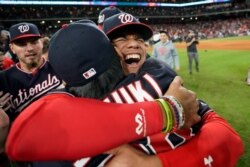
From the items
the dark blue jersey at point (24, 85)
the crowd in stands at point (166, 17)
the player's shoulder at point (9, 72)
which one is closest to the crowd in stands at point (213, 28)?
the crowd in stands at point (166, 17)

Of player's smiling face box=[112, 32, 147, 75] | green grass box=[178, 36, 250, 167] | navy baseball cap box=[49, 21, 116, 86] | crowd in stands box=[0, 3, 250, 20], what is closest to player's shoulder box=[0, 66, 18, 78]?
player's smiling face box=[112, 32, 147, 75]

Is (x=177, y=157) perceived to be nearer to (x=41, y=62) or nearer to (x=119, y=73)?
(x=119, y=73)

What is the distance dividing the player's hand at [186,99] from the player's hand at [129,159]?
A: 0.82ft

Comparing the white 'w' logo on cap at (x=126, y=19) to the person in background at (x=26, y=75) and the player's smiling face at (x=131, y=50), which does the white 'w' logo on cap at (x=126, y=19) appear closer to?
the player's smiling face at (x=131, y=50)

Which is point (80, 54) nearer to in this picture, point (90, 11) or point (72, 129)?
point (72, 129)

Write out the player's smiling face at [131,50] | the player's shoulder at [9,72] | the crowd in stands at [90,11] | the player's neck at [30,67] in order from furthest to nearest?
the crowd in stands at [90,11] → the player's neck at [30,67] → the player's shoulder at [9,72] → the player's smiling face at [131,50]

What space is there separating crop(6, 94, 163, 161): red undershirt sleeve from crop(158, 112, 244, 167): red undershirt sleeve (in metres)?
0.22

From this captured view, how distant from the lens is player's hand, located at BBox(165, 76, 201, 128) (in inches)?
60.6

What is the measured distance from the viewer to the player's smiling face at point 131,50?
1904 millimetres

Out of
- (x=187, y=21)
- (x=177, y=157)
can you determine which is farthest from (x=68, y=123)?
(x=187, y=21)

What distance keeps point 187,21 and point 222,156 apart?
70910 mm

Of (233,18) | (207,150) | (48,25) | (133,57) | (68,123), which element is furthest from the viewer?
(233,18)

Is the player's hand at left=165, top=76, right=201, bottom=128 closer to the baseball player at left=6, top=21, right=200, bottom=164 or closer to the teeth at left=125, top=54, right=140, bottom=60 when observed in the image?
the baseball player at left=6, top=21, right=200, bottom=164

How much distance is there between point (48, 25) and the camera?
2181 inches
